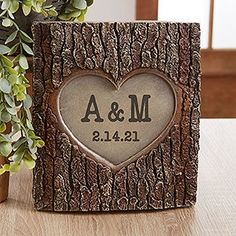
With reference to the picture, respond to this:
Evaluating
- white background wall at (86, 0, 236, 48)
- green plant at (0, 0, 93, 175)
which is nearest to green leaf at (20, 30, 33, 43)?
green plant at (0, 0, 93, 175)

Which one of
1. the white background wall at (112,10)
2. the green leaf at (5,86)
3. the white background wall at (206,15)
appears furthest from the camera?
the white background wall at (206,15)

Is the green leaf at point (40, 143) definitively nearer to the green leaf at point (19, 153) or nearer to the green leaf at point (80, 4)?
the green leaf at point (19, 153)

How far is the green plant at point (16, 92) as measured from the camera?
0.84m

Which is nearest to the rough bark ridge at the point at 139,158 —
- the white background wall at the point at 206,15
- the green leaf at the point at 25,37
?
the green leaf at the point at 25,37

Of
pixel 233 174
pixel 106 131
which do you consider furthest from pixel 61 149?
pixel 233 174

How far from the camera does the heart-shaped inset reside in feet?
2.97

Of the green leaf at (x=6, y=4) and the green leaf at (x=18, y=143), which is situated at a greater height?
the green leaf at (x=6, y=4)

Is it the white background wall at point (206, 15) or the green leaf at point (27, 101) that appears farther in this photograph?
the white background wall at point (206, 15)

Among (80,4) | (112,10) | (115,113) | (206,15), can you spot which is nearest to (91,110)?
(115,113)

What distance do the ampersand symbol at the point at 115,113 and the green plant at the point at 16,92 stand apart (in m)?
0.09

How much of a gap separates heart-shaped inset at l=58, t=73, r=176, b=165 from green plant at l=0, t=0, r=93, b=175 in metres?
0.05

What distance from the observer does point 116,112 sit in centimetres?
91

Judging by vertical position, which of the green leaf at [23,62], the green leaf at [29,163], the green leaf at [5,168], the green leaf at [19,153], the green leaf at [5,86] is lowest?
the green leaf at [5,168]

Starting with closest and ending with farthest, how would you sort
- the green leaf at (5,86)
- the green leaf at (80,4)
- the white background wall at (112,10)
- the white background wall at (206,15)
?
the green leaf at (5,86) < the green leaf at (80,4) < the white background wall at (112,10) < the white background wall at (206,15)
